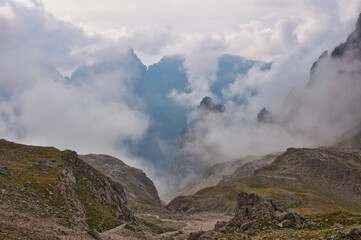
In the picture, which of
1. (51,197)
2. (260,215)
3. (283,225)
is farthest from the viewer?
(51,197)

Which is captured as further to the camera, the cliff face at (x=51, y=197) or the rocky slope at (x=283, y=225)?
the cliff face at (x=51, y=197)

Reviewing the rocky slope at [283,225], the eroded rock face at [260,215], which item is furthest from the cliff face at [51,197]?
the eroded rock face at [260,215]

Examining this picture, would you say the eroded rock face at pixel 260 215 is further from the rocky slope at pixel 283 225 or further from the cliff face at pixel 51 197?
the cliff face at pixel 51 197

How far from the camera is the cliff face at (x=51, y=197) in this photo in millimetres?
53906

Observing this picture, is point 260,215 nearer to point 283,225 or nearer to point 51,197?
point 283,225

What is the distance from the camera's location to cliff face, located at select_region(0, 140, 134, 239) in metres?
53.9

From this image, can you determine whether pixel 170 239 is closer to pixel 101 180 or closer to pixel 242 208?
pixel 242 208

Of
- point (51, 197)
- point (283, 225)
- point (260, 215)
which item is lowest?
point (283, 225)

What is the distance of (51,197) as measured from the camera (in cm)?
6950

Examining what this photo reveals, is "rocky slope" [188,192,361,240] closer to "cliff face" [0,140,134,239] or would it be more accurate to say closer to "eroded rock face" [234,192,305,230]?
"eroded rock face" [234,192,305,230]

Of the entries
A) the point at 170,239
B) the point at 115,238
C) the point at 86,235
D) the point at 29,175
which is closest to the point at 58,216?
the point at 86,235

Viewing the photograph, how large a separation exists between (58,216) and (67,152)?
157ft

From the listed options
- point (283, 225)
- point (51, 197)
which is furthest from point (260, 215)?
point (51, 197)

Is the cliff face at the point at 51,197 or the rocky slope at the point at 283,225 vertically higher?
the cliff face at the point at 51,197
